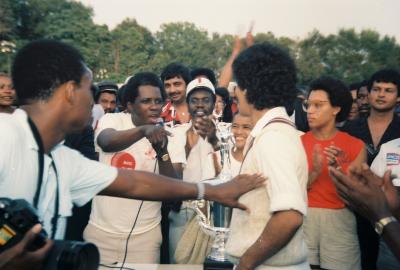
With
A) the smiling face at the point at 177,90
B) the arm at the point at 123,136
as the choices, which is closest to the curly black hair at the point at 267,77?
the arm at the point at 123,136

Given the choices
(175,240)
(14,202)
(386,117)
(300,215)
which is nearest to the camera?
(14,202)

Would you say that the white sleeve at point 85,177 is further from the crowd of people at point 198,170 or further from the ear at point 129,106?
the ear at point 129,106

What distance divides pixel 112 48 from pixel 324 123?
46014mm

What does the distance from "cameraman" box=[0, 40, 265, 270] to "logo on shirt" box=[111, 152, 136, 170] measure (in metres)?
1.15

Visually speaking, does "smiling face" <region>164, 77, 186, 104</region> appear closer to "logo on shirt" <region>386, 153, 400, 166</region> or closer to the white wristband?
"logo on shirt" <region>386, 153, 400, 166</region>

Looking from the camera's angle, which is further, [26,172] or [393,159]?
[393,159]

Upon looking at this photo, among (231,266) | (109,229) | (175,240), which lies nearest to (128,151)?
(109,229)

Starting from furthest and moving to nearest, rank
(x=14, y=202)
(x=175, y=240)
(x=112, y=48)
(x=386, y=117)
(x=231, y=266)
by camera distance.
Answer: (x=112, y=48) → (x=386, y=117) → (x=175, y=240) → (x=231, y=266) → (x=14, y=202)

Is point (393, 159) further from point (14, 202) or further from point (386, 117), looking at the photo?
point (14, 202)

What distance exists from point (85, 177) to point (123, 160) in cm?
124

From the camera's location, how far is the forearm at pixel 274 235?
1963 mm

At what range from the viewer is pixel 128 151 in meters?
3.29

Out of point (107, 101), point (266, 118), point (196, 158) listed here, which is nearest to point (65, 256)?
point (266, 118)

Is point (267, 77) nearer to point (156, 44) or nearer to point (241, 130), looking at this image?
point (241, 130)
